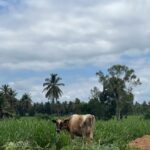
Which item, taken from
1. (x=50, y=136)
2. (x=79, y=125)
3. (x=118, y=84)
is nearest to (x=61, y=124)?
(x=79, y=125)

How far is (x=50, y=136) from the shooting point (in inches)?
543

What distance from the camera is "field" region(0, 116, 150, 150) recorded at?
12188 millimetres

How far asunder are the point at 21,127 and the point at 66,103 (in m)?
79.3

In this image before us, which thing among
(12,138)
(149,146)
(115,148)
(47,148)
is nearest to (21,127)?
(12,138)

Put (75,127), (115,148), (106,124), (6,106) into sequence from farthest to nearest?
(6,106) < (106,124) < (75,127) < (115,148)

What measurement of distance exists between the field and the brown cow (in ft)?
1.15

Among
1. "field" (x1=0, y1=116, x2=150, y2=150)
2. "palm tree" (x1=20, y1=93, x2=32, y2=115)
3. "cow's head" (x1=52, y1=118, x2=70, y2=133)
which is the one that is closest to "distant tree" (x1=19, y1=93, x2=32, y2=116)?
"palm tree" (x1=20, y1=93, x2=32, y2=115)

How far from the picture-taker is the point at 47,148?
41.1ft

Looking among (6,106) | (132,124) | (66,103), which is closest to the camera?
(132,124)

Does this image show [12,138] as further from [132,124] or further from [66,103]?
[66,103]

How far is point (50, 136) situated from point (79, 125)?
15.5 ft

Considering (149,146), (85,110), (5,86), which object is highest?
(5,86)

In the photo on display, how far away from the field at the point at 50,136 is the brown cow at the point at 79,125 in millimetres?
351

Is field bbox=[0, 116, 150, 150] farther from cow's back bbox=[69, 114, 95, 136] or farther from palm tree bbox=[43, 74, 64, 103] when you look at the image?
palm tree bbox=[43, 74, 64, 103]
